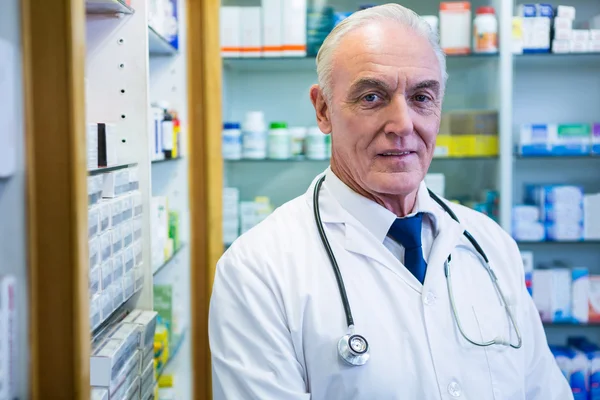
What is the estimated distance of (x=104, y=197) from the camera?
1.73 m

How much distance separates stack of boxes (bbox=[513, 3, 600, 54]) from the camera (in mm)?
3375

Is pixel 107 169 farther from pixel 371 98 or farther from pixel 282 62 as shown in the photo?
pixel 282 62

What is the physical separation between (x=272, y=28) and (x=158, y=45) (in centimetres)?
94

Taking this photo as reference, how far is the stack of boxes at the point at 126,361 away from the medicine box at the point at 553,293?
7.30ft

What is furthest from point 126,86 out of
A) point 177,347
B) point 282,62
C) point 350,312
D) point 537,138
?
point 537,138

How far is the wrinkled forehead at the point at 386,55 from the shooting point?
4.96 ft

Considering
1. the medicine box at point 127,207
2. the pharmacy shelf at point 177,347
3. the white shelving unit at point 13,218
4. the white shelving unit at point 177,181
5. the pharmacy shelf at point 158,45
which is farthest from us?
the white shelving unit at point 177,181

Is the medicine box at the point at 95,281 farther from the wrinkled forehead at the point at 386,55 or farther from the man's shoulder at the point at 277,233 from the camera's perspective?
the wrinkled forehead at the point at 386,55

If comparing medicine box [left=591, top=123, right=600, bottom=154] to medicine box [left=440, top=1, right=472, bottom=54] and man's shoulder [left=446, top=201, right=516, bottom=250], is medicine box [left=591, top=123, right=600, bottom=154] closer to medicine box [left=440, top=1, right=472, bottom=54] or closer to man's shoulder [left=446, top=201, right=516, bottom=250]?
medicine box [left=440, top=1, right=472, bottom=54]

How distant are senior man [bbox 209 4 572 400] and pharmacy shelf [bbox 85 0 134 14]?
0.67 metres

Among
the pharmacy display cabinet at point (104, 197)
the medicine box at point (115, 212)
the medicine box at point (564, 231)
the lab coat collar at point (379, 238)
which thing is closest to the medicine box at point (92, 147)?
the pharmacy display cabinet at point (104, 197)

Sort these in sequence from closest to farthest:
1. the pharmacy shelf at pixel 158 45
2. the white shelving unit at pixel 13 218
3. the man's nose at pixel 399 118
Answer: the white shelving unit at pixel 13 218
the man's nose at pixel 399 118
the pharmacy shelf at pixel 158 45

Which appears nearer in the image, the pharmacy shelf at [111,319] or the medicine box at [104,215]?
the medicine box at [104,215]

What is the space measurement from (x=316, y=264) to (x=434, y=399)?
0.40 m
